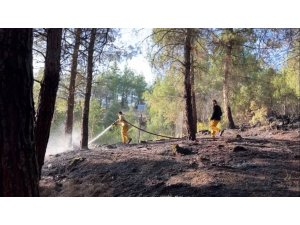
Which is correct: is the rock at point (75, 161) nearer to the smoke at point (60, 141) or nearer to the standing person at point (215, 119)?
the smoke at point (60, 141)

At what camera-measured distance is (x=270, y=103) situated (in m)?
4.97

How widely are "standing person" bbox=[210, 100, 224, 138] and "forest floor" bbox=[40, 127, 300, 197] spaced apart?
138 millimetres

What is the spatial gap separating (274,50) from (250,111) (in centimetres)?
109

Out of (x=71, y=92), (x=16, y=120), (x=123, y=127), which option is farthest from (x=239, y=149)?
(x=16, y=120)

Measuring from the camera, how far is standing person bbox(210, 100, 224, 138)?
17.1 feet

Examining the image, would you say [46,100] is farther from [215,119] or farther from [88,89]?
[215,119]

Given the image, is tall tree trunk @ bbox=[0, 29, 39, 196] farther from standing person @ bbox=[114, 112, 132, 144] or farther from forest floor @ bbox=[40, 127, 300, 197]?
standing person @ bbox=[114, 112, 132, 144]

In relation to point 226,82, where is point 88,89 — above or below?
below

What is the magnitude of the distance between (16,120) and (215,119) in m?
4.00

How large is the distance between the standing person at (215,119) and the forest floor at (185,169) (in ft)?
0.45

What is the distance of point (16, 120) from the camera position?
6.27 feet

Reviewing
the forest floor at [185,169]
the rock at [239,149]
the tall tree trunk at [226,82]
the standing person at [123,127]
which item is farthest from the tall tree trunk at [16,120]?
the tall tree trunk at [226,82]

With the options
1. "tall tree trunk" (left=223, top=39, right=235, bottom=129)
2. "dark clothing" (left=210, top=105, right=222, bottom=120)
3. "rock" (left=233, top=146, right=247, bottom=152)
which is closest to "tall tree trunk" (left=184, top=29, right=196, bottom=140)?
"dark clothing" (left=210, top=105, right=222, bottom=120)
